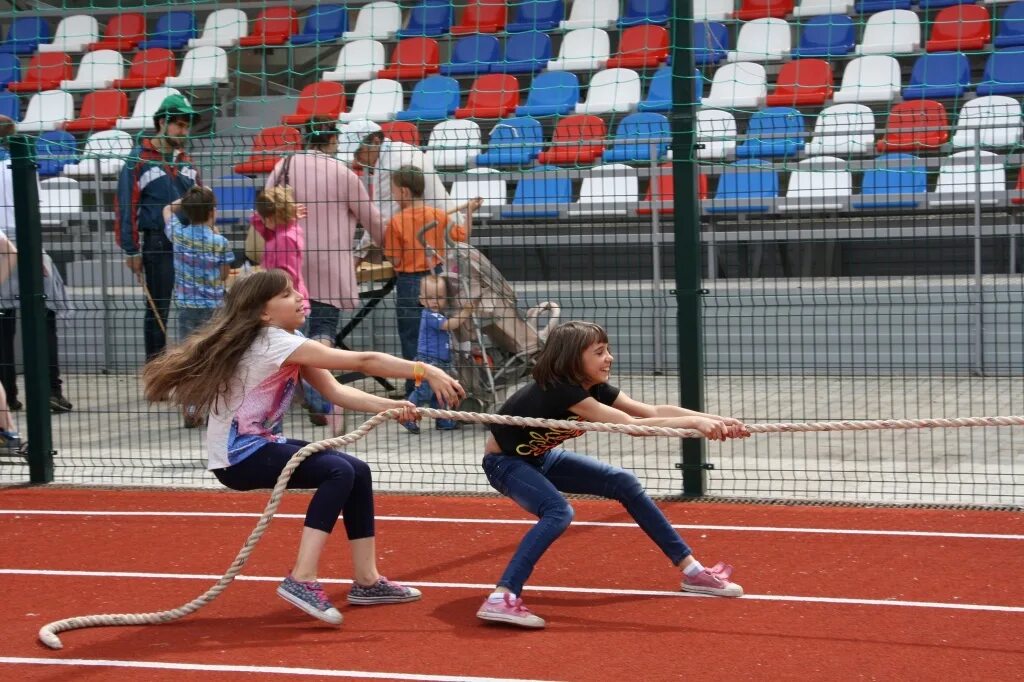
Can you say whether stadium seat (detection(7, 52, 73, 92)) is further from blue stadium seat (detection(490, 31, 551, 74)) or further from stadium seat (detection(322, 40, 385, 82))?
blue stadium seat (detection(490, 31, 551, 74))

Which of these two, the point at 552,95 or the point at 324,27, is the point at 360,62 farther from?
the point at 552,95

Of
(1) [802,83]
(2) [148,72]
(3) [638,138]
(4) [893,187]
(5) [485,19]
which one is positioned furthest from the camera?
(2) [148,72]

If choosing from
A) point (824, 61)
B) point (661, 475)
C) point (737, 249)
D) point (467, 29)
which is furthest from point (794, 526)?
point (467, 29)

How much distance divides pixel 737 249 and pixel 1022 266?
7.21 feet

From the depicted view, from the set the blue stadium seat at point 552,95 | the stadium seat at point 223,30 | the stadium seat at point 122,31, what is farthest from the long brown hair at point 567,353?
the stadium seat at point 122,31

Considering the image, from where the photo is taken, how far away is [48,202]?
1224 centimetres

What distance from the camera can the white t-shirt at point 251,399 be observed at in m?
5.40

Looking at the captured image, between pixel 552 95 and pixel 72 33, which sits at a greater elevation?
pixel 72 33

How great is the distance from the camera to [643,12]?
13.8 m

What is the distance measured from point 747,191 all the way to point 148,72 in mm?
9188

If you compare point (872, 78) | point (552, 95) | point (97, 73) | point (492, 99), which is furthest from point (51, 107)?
point (872, 78)

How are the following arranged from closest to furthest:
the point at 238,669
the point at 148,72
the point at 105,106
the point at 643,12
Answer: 1. the point at 238,669
2. the point at 643,12
3. the point at 105,106
4. the point at 148,72

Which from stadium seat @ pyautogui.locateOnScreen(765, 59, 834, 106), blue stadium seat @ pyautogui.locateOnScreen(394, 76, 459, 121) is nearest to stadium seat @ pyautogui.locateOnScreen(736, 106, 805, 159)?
stadium seat @ pyautogui.locateOnScreen(765, 59, 834, 106)

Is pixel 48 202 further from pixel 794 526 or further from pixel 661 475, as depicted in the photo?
pixel 794 526
